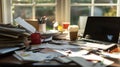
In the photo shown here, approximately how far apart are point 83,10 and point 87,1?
106mm

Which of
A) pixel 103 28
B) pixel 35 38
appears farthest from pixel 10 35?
pixel 103 28

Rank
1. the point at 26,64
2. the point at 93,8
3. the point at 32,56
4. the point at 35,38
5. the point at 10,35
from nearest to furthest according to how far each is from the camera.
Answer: the point at 26,64 → the point at 32,56 → the point at 10,35 → the point at 35,38 → the point at 93,8

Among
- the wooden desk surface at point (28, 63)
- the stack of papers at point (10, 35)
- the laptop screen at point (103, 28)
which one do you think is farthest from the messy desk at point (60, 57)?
the laptop screen at point (103, 28)

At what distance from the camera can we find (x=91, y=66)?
141cm

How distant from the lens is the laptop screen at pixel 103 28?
1968mm

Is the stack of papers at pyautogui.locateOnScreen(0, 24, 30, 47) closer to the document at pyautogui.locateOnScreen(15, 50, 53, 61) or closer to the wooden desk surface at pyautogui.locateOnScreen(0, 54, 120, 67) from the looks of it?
the document at pyautogui.locateOnScreen(15, 50, 53, 61)

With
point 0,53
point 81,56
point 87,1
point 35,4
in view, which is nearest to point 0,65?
point 0,53

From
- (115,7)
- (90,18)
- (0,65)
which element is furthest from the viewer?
(115,7)

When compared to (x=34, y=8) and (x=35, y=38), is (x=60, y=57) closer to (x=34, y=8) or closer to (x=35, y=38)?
(x=35, y=38)

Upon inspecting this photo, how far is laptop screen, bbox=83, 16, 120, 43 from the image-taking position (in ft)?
6.46

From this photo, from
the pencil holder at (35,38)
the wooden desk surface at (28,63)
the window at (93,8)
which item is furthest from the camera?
the window at (93,8)

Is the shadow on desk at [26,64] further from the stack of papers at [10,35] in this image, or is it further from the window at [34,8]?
the window at [34,8]

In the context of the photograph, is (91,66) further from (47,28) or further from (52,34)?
(47,28)

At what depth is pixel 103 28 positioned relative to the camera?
206 centimetres
